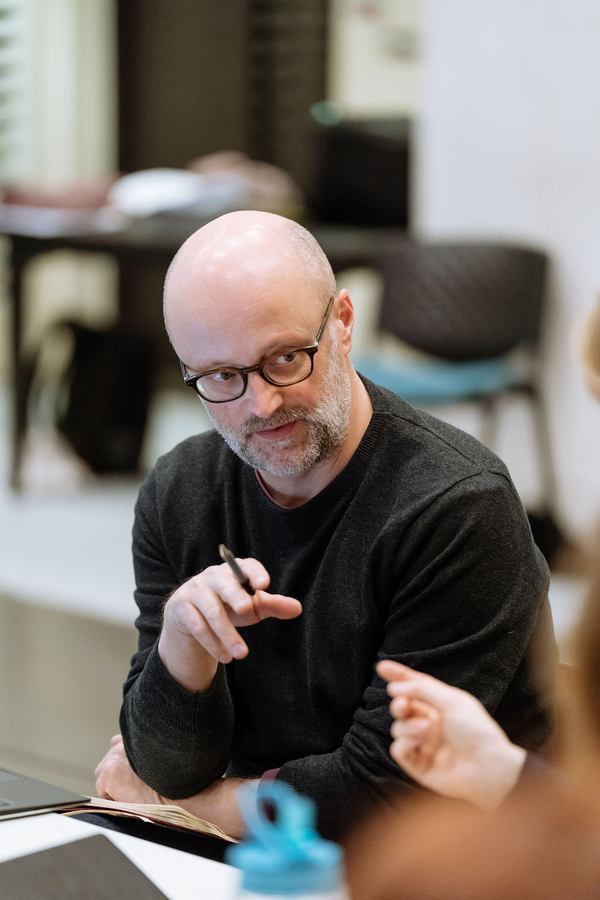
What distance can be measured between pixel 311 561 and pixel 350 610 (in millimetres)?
76

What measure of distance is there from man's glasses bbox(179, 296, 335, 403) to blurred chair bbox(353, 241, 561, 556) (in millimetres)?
2214

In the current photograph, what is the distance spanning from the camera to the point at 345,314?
128cm

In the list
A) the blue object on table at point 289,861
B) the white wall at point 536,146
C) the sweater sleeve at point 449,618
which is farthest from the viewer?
the white wall at point 536,146

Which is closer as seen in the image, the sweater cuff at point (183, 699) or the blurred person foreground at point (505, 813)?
the blurred person foreground at point (505, 813)

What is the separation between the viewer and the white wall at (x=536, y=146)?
11.1 ft

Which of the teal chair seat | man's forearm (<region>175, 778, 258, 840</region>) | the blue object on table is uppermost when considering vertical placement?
the blue object on table

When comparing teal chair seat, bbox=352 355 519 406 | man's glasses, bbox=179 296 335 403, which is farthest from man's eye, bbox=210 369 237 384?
teal chair seat, bbox=352 355 519 406

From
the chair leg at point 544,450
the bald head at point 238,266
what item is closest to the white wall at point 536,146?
the chair leg at point 544,450

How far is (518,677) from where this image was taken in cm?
122

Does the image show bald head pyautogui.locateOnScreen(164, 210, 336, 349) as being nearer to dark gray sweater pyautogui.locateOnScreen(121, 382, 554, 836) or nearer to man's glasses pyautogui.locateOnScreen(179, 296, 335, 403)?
man's glasses pyautogui.locateOnScreen(179, 296, 335, 403)

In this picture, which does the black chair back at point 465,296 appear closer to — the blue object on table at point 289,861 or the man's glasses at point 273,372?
the man's glasses at point 273,372

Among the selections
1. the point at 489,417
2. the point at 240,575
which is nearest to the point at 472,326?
the point at 489,417

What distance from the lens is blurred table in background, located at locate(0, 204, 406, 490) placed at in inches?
159

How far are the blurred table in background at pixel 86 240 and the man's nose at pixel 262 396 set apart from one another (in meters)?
2.76
